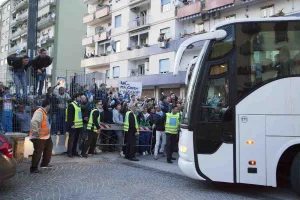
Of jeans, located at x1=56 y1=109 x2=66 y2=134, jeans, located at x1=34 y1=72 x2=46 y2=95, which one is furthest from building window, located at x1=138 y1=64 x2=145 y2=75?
jeans, located at x1=56 y1=109 x2=66 y2=134

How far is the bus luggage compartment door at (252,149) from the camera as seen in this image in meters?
6.57

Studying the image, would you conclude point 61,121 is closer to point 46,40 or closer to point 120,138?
point 120,138

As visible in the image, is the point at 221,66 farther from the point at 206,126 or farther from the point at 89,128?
the point at 89,128

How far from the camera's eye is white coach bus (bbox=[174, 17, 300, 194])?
6.56 meters

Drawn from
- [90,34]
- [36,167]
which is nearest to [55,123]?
[36,167]

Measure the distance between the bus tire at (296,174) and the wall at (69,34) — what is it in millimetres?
45591

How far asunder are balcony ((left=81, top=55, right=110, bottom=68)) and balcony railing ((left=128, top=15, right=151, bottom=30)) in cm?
529

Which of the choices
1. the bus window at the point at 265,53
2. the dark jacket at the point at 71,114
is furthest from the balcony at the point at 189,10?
the bus window at the point at 265,53

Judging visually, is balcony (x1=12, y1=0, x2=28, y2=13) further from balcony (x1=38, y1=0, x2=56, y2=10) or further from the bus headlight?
the bus headlight

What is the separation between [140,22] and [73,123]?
87.8ft

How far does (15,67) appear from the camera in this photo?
1213 cm

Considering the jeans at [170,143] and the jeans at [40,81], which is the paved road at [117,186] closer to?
the jeans at [170,143]

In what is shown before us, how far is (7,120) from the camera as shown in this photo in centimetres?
1098

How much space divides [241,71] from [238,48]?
0.49m
